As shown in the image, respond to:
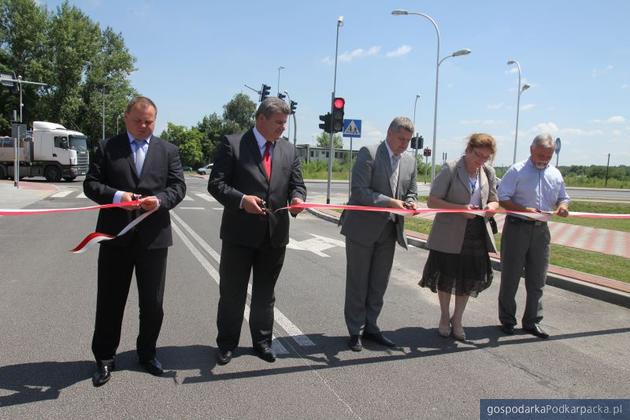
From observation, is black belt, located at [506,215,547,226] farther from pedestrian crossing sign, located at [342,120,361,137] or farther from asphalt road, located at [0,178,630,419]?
pedestrian crossing sign, located at [342,120,361,137]

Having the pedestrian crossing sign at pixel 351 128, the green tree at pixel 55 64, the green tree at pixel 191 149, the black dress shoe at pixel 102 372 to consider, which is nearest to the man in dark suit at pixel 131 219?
the black dress shoe at pixel 102 372

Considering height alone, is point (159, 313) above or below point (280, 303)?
above

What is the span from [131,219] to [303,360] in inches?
69.2

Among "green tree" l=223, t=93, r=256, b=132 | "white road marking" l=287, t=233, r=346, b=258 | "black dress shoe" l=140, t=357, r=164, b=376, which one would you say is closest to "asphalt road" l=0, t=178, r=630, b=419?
"black dress shoe" l=140, t=357, r=164, b=376

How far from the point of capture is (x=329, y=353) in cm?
409

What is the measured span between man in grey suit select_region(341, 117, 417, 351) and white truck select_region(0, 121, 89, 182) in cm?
3074

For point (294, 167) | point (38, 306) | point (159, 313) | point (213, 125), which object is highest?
point (213, 125)

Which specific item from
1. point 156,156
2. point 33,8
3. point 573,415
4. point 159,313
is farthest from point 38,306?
point 33,8

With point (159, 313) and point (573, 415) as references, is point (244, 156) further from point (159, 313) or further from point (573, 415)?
point (573, 415)

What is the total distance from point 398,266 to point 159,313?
5.20 metres

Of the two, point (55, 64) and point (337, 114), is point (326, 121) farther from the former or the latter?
point (55, 64)

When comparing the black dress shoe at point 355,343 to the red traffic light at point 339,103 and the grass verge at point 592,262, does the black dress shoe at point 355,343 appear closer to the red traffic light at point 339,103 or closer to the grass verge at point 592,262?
the grass verge at point 592,262

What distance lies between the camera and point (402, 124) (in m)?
4.07

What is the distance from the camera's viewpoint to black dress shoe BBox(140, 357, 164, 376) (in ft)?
11.6
